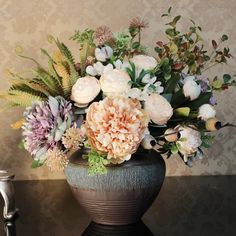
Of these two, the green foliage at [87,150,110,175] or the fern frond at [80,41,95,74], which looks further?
the fern frond at [80,41,95,74]

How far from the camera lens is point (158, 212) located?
125cm

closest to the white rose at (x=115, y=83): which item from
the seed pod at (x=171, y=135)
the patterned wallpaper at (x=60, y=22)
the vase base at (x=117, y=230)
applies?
the seed pod at (x=171, y=135)

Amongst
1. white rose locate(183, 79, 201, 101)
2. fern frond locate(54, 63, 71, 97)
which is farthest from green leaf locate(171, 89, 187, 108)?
fern frond locate(54, 63, 71, 97)

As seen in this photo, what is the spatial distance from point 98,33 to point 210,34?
0.64m

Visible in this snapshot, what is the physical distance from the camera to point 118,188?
1.03 m

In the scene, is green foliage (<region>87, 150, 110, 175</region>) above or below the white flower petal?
below

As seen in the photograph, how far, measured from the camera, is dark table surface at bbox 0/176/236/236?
3.51 ft

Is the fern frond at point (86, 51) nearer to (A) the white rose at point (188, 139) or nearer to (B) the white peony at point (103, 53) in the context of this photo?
(B) the white peony at point (103, 53)

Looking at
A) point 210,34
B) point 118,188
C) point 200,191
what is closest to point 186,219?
point 118,188

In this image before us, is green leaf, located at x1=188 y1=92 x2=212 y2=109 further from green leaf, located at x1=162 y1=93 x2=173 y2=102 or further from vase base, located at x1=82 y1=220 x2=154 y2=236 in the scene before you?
vase base, located at x1=82 y1=220 x2=154 y2=236

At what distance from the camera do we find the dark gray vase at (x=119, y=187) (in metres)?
1.03

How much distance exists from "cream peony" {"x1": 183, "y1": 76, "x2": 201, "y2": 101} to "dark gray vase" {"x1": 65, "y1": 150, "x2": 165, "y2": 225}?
0.14 metres

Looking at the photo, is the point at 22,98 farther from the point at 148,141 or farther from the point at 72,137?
the point at 148,141

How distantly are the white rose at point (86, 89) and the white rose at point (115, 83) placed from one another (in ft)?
0.06
